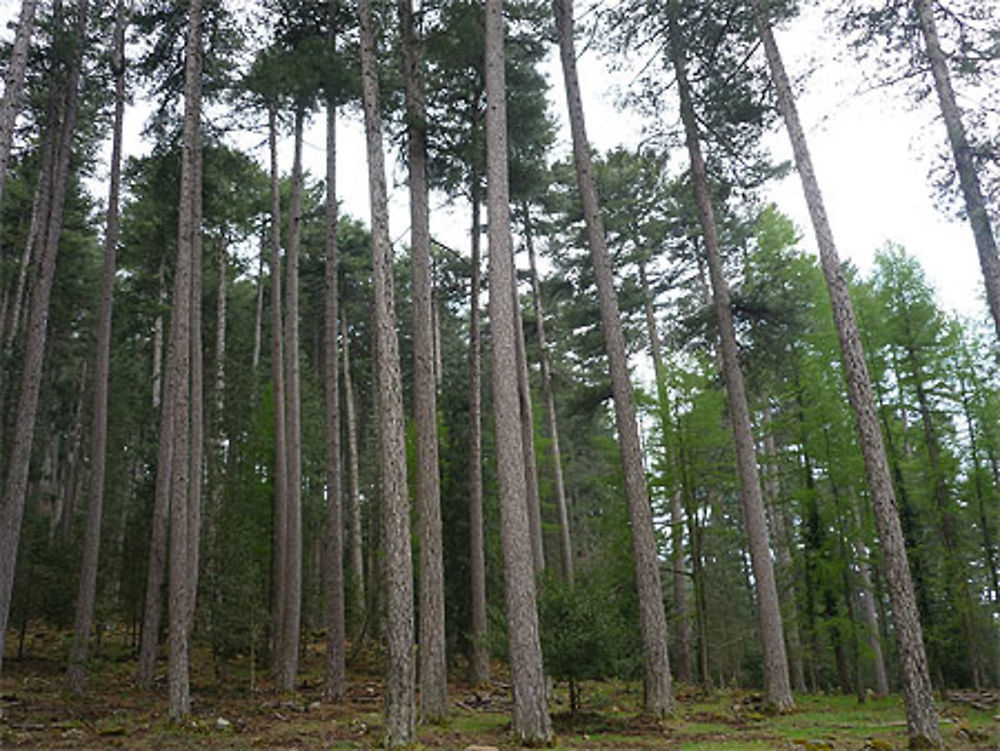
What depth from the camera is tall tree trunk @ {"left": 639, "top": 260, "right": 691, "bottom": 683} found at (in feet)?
58.9

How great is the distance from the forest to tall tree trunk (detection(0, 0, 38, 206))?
9cm

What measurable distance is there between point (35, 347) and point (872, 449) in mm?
13346

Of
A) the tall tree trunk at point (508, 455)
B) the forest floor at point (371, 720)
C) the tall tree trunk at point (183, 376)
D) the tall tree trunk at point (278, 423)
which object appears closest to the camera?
the tall tree trunk at point (508, 455)

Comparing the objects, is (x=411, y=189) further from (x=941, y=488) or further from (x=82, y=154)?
(x=941, y=488)

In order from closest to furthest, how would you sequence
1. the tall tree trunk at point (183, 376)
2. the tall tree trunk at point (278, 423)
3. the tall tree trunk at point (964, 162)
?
1. the tall tree trunk at point (964, 162)
2. the tall tree trunk at point (183, 376)
3. the tall tree trunk at point (278, 423)

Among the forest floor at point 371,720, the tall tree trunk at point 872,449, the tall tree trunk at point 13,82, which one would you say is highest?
the tall tree trunk at point 13,82

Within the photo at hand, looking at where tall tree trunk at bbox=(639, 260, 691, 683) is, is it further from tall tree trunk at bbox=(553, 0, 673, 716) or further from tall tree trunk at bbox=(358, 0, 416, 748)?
tall tree trunk at bbox=(358, 0, 416, 748)

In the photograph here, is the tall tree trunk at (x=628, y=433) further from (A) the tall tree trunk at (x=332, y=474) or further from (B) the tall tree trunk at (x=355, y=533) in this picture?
(B) the tall tree trunk at (x=355, y=533)

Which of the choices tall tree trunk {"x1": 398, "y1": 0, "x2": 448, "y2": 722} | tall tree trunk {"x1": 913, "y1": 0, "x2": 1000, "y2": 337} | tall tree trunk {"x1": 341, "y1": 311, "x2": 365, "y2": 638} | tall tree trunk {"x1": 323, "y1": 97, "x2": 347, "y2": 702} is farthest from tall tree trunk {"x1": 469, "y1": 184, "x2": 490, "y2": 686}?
tall tree trunk {"x1": 913, "y1": 0, "x2": 1000, "y2": 337}

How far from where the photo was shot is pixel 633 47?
13836mm

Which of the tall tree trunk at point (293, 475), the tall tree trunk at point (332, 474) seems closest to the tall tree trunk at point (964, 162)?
the tall tree trunk at point (332, 474)

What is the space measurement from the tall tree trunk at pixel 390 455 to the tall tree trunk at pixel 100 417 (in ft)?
23.9

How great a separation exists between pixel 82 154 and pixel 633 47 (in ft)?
45.9

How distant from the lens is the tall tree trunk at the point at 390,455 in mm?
8133
